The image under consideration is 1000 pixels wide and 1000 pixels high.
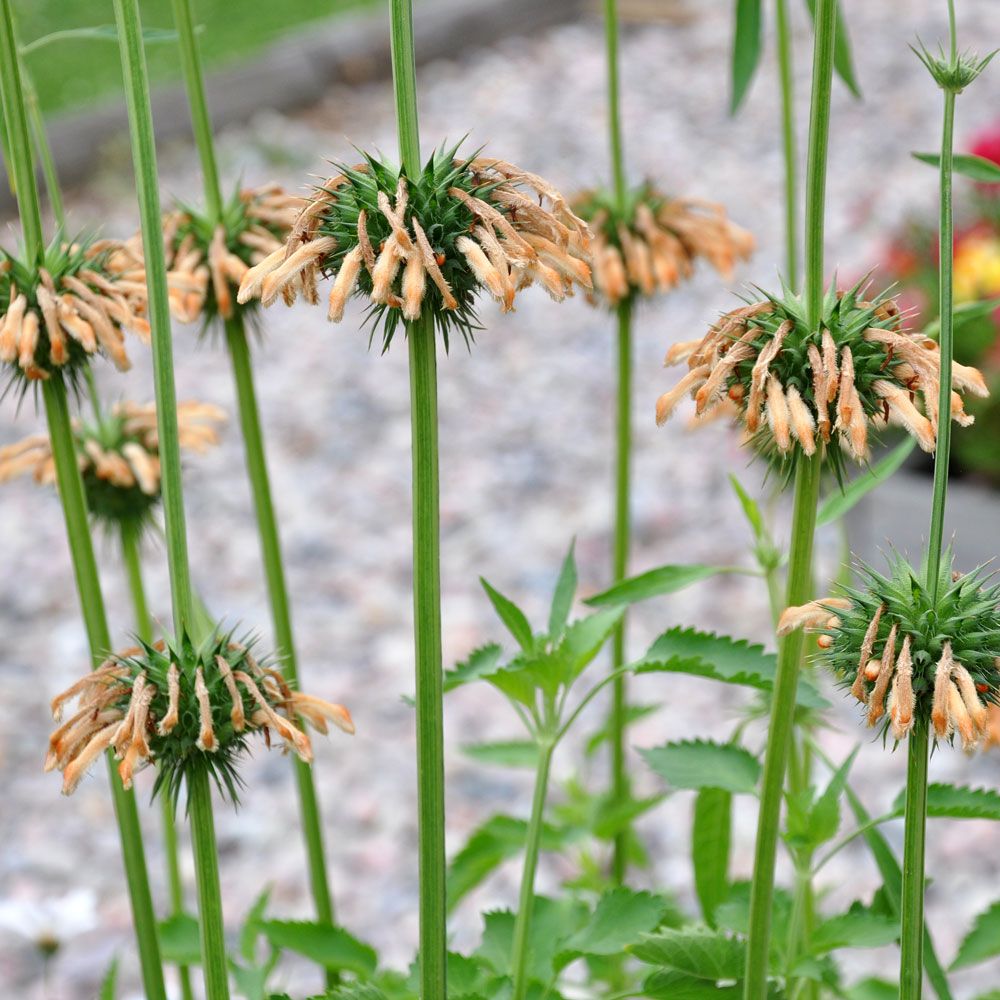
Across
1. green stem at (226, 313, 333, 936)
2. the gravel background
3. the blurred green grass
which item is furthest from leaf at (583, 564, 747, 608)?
the blurred green grass

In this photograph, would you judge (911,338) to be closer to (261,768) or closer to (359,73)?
(261,768)

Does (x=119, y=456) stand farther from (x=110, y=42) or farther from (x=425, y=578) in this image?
(x=110, y=42)

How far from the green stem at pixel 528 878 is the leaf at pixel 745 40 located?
42 centimetres

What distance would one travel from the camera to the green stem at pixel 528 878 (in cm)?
76

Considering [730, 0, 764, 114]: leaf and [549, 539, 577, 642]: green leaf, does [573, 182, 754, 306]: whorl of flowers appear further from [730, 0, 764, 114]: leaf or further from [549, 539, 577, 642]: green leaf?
[549, 539, 577, 642]: green leaf

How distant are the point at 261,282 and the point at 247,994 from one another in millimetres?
449

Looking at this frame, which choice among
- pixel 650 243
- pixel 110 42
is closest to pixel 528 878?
pixel 650 243

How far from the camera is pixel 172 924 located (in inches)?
36.1

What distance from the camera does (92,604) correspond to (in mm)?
763

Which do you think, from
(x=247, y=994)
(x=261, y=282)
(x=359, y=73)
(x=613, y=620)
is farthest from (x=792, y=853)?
(x=359, y=73)

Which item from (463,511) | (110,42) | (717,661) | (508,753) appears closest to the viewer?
(717,661)

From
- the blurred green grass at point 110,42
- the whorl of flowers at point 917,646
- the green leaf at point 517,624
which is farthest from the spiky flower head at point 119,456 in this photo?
the blurred green grass at point 110,42

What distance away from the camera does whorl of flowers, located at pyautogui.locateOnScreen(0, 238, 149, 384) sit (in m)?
0.72

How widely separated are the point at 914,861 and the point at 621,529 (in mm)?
574
